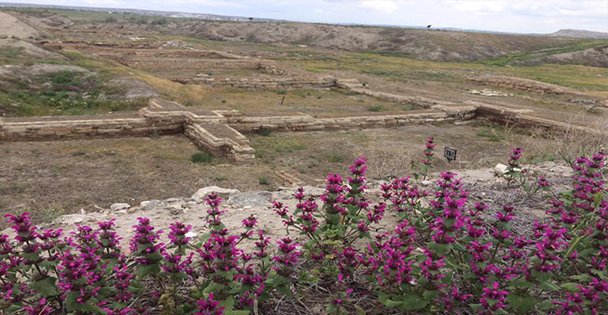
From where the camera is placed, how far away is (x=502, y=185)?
23.0 feet

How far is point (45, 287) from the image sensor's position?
2736mm

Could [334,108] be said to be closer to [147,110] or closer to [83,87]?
[147,110]

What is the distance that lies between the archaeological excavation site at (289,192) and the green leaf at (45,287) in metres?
0.01

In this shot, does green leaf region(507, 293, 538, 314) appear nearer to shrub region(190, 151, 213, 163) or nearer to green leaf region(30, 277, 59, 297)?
green leaf region(30, 277, 59, 297)

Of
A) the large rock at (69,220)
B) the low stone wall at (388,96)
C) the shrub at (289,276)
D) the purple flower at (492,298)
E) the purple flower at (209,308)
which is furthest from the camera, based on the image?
the low stone wall at (388,96)

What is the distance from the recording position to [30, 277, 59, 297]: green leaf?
272 centimetres

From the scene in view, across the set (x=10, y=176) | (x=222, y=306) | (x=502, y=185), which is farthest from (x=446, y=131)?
(x=222, y=306)

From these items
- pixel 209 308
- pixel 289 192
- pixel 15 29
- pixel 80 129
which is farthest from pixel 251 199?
pixel 15 29

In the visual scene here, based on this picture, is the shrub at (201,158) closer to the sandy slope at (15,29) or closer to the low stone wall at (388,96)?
the low stone wall at (388,96)

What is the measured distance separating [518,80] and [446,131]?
16703 mm

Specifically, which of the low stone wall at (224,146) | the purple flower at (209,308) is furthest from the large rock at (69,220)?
the low stone wall at (224,146)

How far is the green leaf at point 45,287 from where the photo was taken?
272cm

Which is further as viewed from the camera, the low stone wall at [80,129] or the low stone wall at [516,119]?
the low stone wall at [516,119]

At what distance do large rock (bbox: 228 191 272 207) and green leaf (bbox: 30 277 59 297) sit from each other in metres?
3.73
